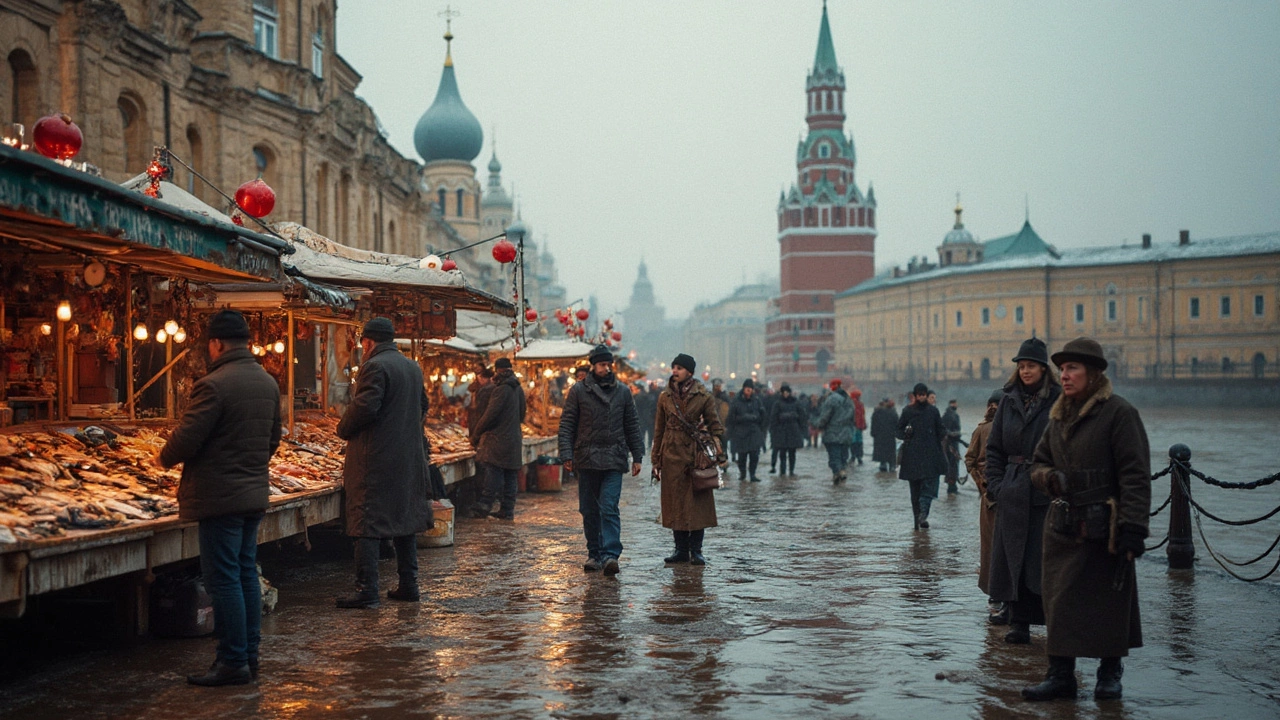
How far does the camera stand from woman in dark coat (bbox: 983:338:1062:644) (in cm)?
712

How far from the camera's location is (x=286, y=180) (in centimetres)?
2497

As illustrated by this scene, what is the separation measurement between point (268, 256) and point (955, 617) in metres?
5.71

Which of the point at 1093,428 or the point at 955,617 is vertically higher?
the point at 1093,428

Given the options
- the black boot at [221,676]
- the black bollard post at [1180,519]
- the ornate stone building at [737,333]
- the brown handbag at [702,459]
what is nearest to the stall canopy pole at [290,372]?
the brown handbag at [702,459]

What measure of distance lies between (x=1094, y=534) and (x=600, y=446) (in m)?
5.01

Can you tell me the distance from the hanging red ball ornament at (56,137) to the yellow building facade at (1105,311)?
69.4 m

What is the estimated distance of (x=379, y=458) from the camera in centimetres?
831

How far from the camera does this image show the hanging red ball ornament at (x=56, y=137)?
851 centimetres

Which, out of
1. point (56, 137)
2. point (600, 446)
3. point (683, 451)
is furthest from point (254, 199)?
point (683, 451)

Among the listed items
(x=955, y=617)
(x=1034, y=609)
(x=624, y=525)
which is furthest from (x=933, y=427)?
(x=1034, y=609)

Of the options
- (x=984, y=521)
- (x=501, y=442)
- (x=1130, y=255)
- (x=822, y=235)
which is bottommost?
(x=984, y=521)

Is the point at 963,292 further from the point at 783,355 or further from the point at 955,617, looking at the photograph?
the point at 955,617

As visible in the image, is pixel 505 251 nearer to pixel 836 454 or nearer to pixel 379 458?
pixel 836 454

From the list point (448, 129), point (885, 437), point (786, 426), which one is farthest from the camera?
point (448, 129)
